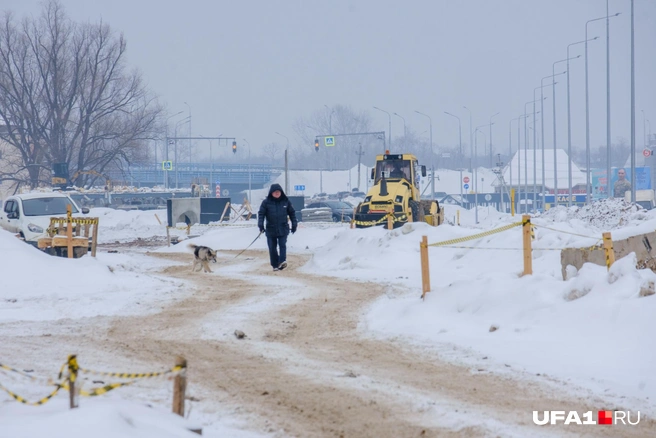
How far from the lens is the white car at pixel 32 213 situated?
81.7 ft

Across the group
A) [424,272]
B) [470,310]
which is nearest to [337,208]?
[424,272]

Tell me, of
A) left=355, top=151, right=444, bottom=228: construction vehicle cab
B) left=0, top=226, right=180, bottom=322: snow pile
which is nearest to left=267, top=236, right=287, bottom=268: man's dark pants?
left=0, top=226, right=180, bottom=322: snow pile

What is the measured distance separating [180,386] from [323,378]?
8.11 feet

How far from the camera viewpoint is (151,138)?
64.9m

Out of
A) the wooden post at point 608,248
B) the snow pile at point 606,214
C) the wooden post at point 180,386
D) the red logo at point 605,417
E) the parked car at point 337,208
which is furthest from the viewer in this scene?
the parked car at point 337,208

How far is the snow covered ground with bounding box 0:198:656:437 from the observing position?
20.9 feet

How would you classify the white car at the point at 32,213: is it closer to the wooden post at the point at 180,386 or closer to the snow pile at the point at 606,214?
the snow pile at the point at 606,214

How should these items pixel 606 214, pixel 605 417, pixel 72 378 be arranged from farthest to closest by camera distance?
1. pixel 606 214
2. pixel 605 417
3. pixel 72 378

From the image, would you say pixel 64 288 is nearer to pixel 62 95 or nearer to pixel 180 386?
pixel 180 386

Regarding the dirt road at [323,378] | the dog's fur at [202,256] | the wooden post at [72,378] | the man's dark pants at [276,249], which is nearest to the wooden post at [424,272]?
the dirt road at [323,378]

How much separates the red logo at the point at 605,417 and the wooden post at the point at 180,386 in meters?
2.97

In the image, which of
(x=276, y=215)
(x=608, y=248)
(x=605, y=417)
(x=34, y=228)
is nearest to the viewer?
(x=605, y=417)

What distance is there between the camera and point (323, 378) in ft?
25.7

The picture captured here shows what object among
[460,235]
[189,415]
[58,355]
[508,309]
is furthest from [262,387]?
[460,235]
